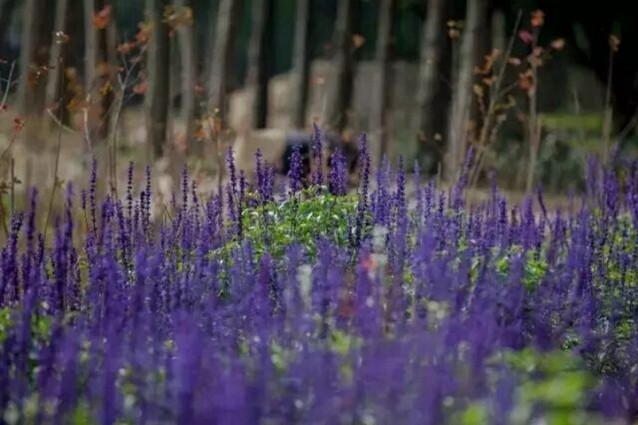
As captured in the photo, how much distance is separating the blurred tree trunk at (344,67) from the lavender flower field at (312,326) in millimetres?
12753

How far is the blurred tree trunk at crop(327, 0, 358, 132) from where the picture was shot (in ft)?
62.5

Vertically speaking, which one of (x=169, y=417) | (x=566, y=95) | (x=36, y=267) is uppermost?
(x=566, y=95)

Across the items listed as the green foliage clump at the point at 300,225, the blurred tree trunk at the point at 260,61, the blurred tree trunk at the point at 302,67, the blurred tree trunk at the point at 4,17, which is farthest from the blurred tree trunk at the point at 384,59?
the green foliage clump at the point at 300,225

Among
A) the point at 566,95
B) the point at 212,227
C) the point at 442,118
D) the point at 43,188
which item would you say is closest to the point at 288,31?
the point at 566,95

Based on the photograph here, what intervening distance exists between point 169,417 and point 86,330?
81 centimetres

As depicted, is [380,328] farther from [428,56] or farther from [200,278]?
[428,56]

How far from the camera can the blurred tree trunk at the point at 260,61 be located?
20.5m

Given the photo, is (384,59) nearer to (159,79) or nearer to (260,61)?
(260,61)

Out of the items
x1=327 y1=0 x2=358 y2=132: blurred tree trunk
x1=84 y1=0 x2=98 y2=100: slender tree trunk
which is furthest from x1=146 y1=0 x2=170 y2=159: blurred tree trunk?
x1=327 y1=0 x2=358 y2=132: blurred tree trunk

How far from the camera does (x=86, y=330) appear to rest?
4.42m

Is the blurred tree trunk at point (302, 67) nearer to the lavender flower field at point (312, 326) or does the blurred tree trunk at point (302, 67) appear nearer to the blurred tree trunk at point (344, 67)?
the blurred tree trunk at point (344, 67)

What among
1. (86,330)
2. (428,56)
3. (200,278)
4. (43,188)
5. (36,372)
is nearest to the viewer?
(36,372)

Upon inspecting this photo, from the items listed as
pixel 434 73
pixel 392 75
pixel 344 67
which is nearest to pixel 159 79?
pixel 344 67

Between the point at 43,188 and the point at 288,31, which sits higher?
the point at 288,31
